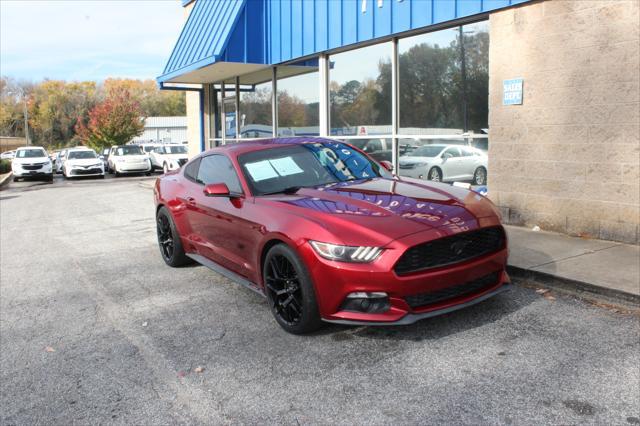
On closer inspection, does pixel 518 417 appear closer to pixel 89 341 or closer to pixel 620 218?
pixel 89 341

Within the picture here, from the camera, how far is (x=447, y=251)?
406 cm

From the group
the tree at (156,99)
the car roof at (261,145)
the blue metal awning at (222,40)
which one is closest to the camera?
the car roof at (261,145)

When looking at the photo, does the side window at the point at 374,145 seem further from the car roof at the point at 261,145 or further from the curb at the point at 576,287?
the curb at the point at 576,287

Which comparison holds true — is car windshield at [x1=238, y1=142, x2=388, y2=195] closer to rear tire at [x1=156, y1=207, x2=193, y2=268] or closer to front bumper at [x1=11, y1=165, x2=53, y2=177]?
rear tire at [x1=156, y1=207, x2=193, y2=268]

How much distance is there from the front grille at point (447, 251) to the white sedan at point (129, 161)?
25401 millimetres

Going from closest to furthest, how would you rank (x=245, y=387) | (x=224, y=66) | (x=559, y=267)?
(x=245, y=387)
(x=559, y=267)
(x=224, y=66)

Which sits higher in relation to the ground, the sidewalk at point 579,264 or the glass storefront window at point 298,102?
the glass storefront window at point 298,102

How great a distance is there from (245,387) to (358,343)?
988 millimetres

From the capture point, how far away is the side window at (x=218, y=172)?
213 inches

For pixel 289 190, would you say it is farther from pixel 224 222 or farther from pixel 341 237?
pixel 341 237

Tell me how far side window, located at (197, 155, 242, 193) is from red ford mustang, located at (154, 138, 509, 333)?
0.02 meters

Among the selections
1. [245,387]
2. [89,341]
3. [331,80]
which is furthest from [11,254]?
[331,80]

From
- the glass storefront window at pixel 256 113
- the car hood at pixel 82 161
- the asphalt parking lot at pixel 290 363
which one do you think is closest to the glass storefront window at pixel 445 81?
the asphalt parking lot at pixel 290 363

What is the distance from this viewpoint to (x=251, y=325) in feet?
15.5
